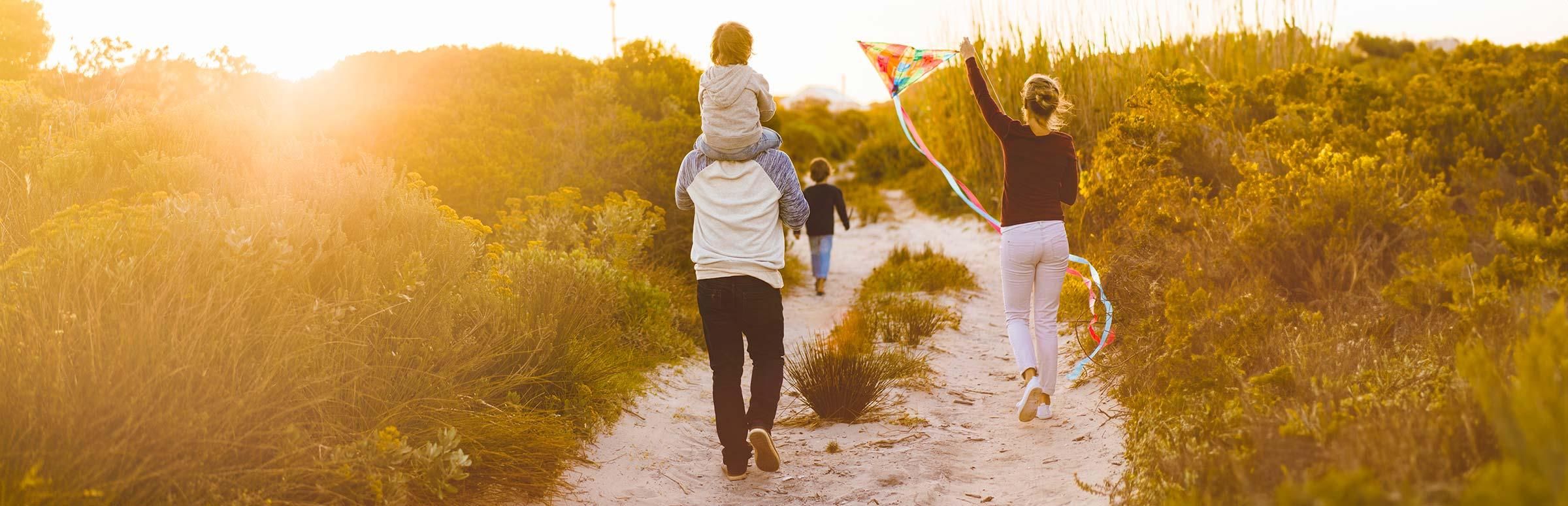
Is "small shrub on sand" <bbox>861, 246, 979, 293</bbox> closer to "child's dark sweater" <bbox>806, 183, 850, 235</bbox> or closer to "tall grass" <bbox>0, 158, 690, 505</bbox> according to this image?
"child's dark sweater" <bbox>806, 183, 850, 235</bbox>

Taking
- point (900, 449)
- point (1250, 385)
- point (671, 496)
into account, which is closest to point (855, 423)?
point (900, 449)

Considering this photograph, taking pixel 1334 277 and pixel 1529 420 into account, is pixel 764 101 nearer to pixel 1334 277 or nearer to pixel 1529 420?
pixel 1529 420

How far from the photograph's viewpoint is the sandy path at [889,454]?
4.60 m

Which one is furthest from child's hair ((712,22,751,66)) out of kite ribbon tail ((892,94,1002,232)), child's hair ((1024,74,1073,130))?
child's hair ((1024,74,1073,130))

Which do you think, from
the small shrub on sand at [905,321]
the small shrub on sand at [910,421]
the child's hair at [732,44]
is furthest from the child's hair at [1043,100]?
the small shrub on sand at [905,321]

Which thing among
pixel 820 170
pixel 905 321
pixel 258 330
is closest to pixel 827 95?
pixel 820 170

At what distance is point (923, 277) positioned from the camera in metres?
11.0

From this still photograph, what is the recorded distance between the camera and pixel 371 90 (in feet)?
39.8

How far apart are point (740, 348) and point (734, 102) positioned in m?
1.15

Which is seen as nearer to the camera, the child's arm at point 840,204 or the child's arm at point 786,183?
the child's arm at point 786,183

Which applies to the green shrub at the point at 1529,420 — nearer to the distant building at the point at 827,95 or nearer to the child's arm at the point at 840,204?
the child's arm at the point at 840,204

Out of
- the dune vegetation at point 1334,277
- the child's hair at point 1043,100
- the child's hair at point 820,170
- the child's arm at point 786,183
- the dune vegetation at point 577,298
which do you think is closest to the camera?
the dune vegetation at point 1334,277

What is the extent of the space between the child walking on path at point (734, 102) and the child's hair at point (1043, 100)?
1413 mm

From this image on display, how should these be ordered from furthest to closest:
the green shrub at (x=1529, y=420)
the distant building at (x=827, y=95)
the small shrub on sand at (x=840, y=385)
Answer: the distant building at (x=827, y=95) → the small shrub on sand at (x=840, y=385) → the green shrub at (x=1529, y=420)
